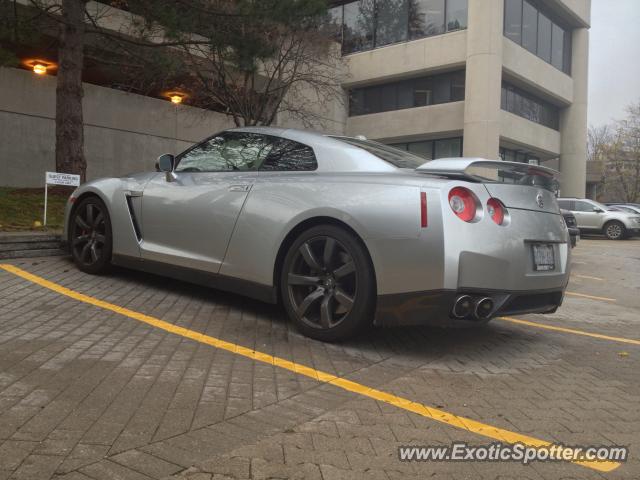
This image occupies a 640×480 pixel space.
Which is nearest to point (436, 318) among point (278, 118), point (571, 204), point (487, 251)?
point (487, 251)

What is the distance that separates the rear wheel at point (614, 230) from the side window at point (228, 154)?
21319mm

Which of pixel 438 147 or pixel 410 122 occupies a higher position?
pixel 410 122

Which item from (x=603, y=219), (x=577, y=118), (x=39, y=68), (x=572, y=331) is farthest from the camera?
(x=577, y=118)

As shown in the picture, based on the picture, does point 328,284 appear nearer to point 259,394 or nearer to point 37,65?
point 259,394

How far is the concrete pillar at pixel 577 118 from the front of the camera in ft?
108

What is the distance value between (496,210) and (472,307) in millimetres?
685

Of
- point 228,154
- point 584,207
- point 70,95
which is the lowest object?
point 228,154

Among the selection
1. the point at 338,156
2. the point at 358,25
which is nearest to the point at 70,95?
the point at 338,156

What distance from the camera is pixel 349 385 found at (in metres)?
3.39

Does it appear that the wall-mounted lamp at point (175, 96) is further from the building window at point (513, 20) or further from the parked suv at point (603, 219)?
the building window at point (513, 20)

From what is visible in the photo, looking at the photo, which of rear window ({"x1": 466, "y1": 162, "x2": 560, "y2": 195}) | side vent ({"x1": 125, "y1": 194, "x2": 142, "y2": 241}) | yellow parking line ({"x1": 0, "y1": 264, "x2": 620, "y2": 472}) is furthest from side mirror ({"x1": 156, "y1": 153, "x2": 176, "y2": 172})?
rear window ({"x1": 466, "y1": 162, "x2": 560, "y2": 195})

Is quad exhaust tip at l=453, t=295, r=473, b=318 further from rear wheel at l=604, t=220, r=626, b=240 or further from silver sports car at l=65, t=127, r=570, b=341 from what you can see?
rear wheel at l=604, t=220, r=626, b=240

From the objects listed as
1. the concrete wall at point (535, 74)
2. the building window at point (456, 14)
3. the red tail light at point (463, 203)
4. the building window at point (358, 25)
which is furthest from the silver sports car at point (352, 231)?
the building window at point (358, 25)

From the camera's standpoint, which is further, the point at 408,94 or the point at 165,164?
the point at 408,94
